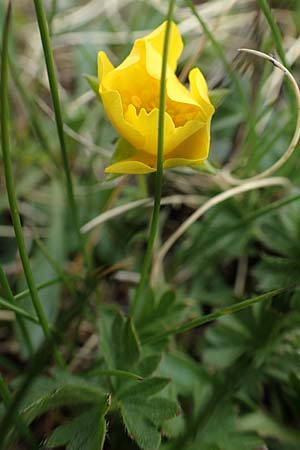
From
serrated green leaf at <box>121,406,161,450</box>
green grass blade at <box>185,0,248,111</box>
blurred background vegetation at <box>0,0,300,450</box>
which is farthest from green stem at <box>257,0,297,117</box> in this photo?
serrated green leaf at <box>121,406,161,450</box>

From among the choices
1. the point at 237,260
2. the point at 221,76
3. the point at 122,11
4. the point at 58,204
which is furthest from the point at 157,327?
the point at 122,11

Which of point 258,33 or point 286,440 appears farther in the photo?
point 258,33

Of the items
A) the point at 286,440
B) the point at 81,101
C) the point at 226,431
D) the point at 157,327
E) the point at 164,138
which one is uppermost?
the point at 164,138

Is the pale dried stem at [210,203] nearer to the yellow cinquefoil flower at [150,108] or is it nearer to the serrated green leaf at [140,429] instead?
the yellow cinquefoil flower at [150,108]

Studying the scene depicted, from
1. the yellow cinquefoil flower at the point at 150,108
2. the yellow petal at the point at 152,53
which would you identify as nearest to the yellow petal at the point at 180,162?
the yellow cinquefoil flower at the point at 150,108

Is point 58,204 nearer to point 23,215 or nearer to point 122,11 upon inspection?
point 23,215

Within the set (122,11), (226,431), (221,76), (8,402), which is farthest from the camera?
(122,11)

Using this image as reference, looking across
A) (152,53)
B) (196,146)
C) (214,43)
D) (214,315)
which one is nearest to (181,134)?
(196,146)

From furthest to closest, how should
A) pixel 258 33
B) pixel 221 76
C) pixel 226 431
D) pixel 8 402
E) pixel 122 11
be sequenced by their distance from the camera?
pixel 122 11, pixel 221 76, pixel 258 33, pixel 226 431, pixel 8 402
